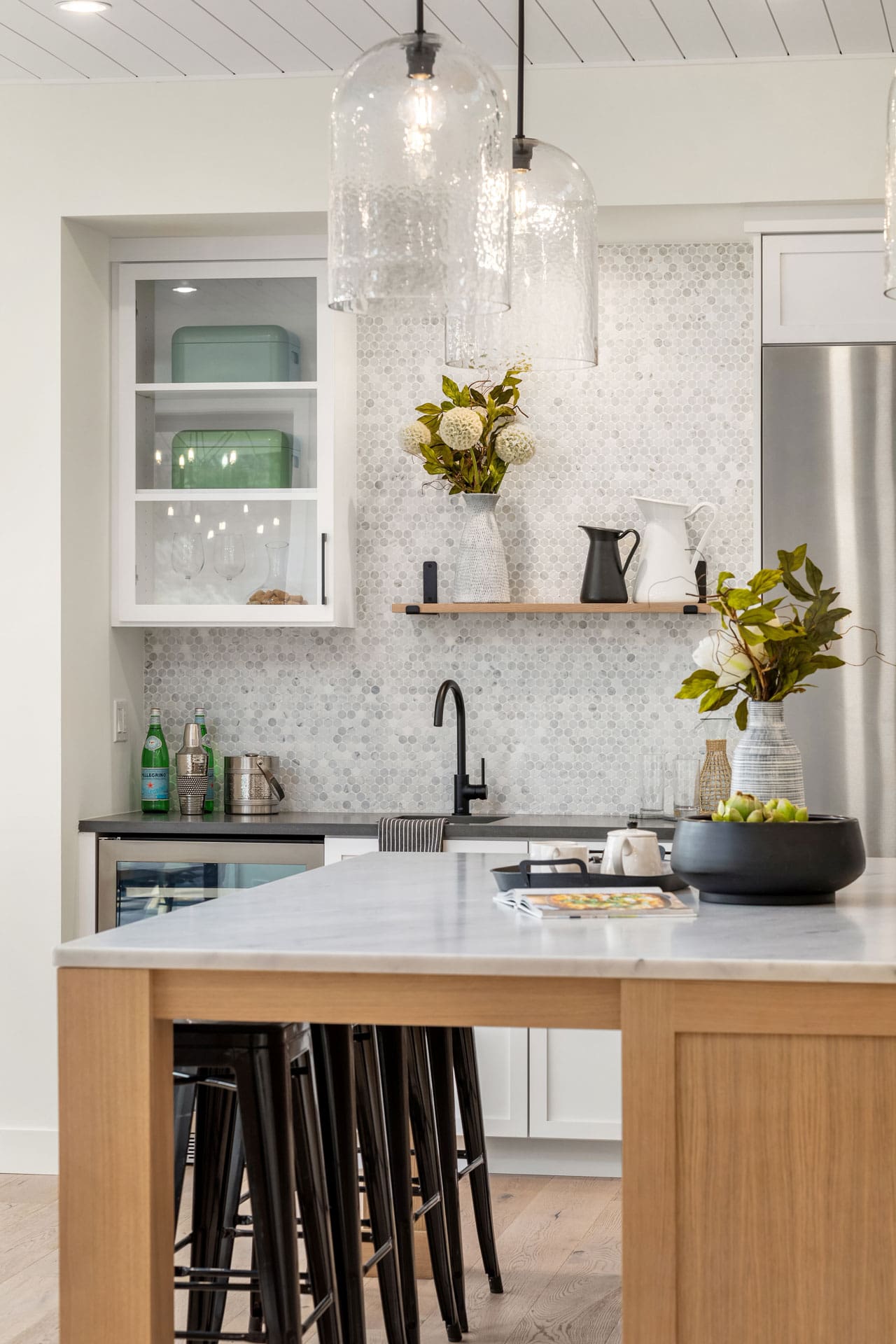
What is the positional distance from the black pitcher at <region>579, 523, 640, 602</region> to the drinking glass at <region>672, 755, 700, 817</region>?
532mm

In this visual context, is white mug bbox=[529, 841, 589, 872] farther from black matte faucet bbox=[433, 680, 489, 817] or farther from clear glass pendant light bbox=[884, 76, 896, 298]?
black matte faucet bbox=[433, 680, 489, 817]

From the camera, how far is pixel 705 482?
439 centimetres

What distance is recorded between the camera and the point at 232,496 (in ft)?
13.9

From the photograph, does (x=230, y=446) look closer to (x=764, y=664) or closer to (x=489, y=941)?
(x=764, y=664)

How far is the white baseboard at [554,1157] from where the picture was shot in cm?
394

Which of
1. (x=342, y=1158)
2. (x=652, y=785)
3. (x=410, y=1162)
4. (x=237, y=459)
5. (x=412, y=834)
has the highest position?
(x=237, y=459)

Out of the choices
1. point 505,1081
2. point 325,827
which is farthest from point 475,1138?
point 325,827

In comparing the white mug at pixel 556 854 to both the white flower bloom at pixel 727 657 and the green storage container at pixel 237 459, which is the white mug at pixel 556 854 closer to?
the white flower bloom at pixel 727 657

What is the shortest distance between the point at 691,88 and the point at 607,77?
0.23 metres

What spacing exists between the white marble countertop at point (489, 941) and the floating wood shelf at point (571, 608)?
6.46ft

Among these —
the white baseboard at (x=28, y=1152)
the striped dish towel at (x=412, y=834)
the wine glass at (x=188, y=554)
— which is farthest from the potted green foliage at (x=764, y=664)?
the white baseboard at (x=28, y=1152)

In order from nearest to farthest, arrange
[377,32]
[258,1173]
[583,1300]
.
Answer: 1. [258,1173]
2. [583,1300]
3. [377,32]

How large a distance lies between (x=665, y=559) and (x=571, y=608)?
0.32 metres

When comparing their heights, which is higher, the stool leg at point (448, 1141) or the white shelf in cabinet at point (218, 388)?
the white shelf in cabinet at point (218, 388)
